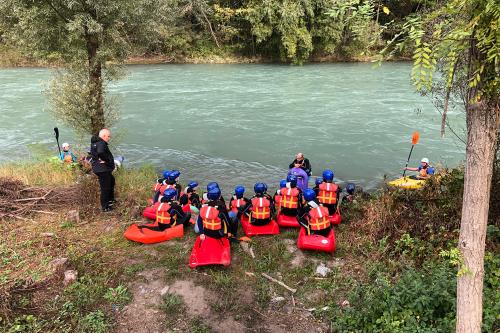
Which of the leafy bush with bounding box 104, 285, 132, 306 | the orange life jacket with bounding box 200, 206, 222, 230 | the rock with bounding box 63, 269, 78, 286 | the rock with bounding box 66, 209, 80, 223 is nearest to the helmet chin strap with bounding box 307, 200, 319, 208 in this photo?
the orange life jacket with bounding box 200, 206, 222, 230

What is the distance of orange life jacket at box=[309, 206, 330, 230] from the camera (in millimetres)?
6027

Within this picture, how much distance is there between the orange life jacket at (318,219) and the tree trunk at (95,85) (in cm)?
528

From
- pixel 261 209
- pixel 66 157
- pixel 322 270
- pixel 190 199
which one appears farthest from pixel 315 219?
pixel 66 157

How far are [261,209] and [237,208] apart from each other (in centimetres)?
57

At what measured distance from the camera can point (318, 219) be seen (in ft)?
19.8

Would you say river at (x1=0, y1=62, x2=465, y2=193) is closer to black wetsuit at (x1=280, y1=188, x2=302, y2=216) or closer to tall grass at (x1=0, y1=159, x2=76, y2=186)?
tall grass at (x1=0, y1=159, x2=76, y2=186)

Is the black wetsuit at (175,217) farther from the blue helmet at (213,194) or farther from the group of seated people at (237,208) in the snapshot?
the blue helmet at (213,194)

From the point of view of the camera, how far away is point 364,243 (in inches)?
236

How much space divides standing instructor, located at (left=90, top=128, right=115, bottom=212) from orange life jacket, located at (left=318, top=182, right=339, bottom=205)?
365 centimetres

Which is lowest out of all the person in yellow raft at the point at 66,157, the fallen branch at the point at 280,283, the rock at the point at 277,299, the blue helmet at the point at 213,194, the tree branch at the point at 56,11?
the rock at the point at 277,299

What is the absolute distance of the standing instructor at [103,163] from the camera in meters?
6.80

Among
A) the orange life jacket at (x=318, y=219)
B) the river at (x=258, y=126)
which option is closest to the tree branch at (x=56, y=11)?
the river at (x=258, y=126)

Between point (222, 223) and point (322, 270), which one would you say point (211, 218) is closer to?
point (222, 223)

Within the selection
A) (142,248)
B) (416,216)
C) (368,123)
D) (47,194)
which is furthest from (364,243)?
(368,123)
